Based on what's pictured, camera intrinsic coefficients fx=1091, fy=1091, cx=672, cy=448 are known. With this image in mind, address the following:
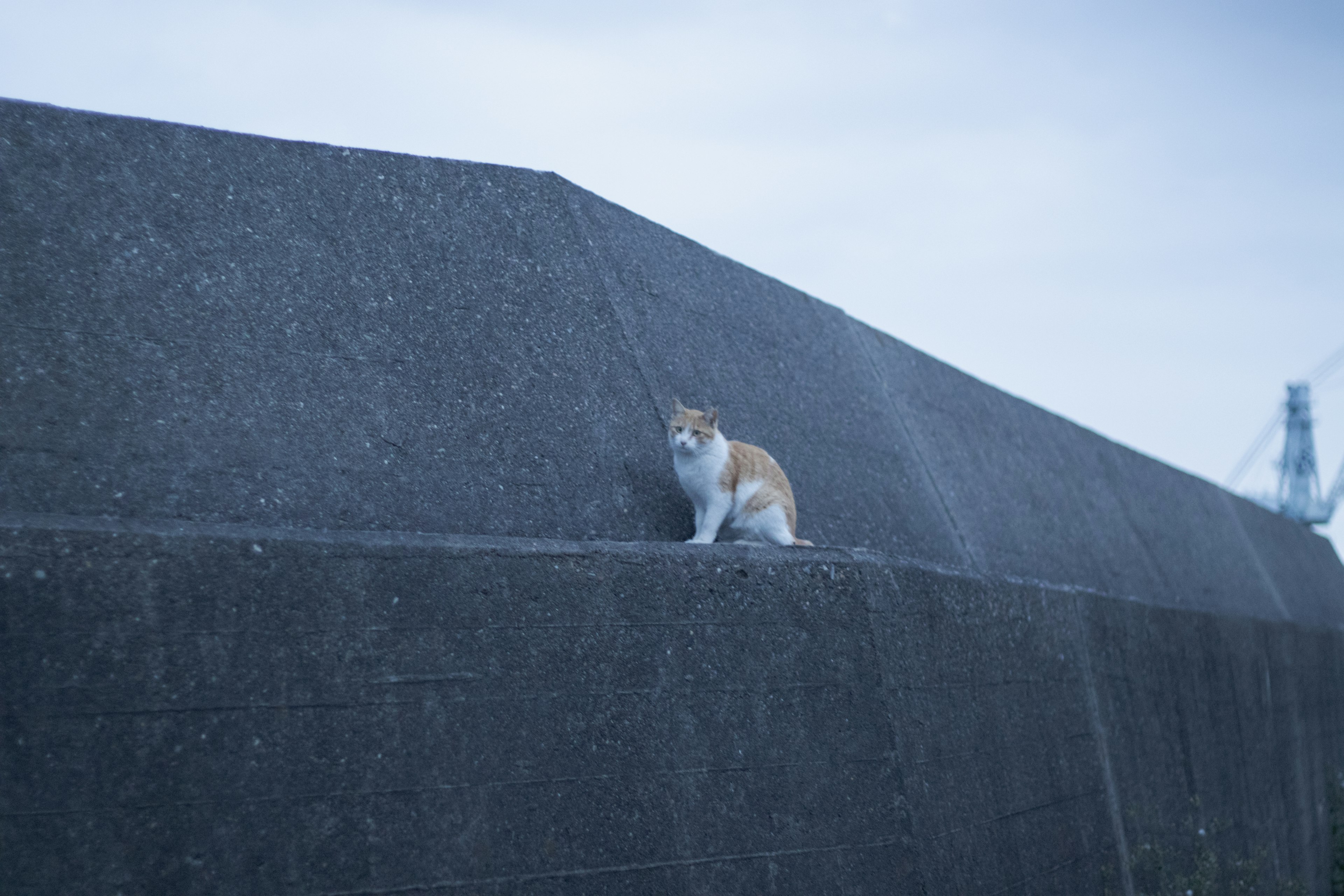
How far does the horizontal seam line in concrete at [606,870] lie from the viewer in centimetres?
305

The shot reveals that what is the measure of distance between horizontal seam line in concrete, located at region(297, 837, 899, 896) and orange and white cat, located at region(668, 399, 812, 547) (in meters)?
1.23

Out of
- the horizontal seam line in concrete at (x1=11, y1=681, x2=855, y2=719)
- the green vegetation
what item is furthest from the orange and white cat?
the green vegetation

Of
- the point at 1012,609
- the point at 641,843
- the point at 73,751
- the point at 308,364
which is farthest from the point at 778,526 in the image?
the point at 73,751

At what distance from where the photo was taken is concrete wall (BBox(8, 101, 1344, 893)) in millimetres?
2916

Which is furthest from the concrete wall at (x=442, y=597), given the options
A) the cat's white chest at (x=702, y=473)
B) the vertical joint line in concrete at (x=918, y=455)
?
the vertical joint line in concrete at (x=918, y=455)

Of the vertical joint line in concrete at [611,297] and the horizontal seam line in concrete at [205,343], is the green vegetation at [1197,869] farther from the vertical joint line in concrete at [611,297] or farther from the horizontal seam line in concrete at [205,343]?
the horizontal seam line in concrete at [205,343]

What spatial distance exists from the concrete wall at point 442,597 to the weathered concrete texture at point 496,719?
0.01 metres

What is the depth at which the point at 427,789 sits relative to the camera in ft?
10.4

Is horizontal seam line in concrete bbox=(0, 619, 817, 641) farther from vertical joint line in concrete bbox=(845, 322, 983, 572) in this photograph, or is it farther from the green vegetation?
vertical joint line in concrete bbox=(845, 322, 983, 572)

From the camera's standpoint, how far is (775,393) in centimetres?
601

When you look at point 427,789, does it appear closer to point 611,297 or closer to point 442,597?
point 442,597

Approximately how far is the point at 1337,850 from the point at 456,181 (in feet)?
32.9

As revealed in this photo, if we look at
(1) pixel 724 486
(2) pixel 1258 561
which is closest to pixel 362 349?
(1) pixel 724 486

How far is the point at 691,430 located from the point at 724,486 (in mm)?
293
